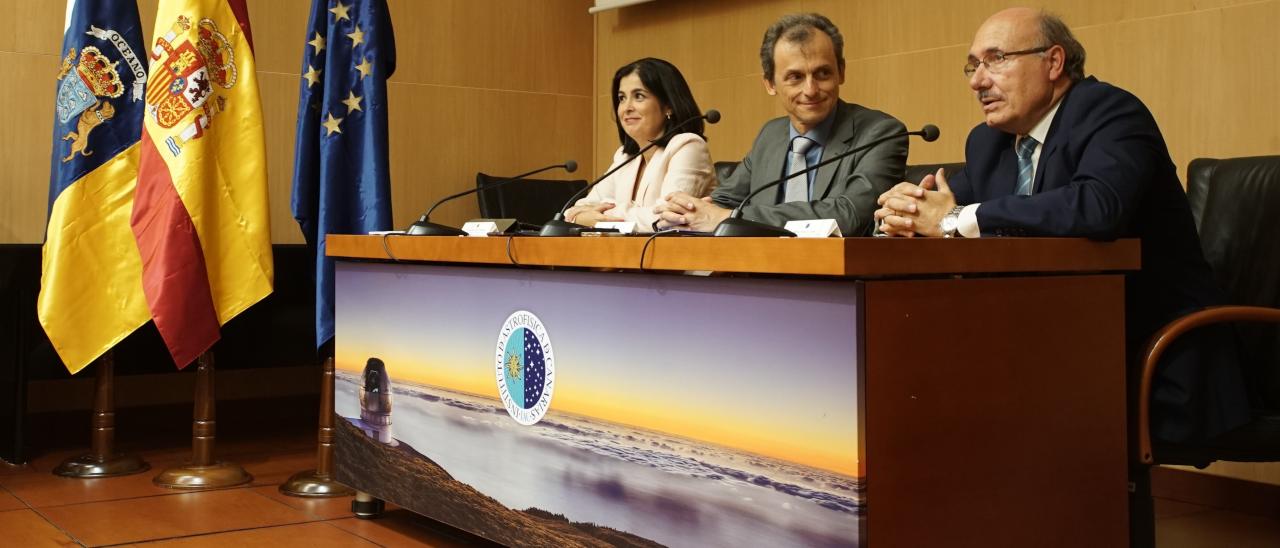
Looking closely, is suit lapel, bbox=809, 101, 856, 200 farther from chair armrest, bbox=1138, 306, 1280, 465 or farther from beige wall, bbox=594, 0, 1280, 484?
beige wall, bbox=594, 0, 1280, 484

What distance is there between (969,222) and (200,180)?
2224mm

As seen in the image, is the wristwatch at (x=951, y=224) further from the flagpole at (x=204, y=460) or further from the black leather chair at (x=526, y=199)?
the black leather chair at (x=526, y=199)

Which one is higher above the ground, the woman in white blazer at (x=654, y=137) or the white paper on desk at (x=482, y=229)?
the woman in white blazer at (x=654, y=137)

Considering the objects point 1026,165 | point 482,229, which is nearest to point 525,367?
point 482,229

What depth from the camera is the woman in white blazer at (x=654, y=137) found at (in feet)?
11.5

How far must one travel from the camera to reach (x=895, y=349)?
1743 mm

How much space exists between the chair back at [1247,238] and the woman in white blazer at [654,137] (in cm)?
134

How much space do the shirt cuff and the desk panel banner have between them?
51 cm

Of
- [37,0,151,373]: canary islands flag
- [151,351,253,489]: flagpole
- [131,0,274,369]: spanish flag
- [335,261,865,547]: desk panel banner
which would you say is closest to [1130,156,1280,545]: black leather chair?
[335,261,865,547]: desk panel banner

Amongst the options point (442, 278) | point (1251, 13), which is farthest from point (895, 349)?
point (1251, 13)

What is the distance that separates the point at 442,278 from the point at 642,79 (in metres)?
1.11

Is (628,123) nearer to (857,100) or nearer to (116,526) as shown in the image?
(857,100)

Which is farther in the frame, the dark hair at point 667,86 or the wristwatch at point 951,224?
the dark hair at point 667,86

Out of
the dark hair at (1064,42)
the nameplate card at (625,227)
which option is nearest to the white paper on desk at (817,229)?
the nameplate card at (625,227)
